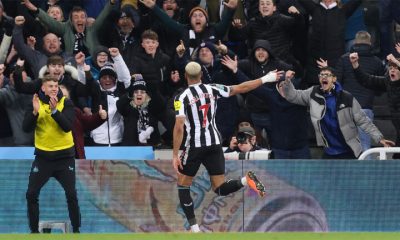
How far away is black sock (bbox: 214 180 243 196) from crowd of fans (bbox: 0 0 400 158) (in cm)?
157

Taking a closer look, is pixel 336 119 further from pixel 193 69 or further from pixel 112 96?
pixel 112 96

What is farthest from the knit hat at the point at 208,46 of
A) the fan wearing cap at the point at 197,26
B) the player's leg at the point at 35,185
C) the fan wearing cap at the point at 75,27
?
the player's leg at the point at 35,185

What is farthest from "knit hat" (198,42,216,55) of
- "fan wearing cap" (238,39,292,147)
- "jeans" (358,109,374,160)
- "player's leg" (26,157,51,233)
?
"player's leg" (26,157,51,233)

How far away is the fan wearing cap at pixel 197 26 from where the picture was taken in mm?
17219

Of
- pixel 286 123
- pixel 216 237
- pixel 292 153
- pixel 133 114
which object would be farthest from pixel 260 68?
pixel 216 237

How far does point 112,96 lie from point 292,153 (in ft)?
8.72

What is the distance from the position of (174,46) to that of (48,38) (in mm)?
1910

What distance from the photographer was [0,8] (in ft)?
58.4

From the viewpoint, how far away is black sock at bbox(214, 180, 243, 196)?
13914 mm

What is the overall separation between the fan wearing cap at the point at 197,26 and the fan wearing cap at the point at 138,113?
129 centimetres

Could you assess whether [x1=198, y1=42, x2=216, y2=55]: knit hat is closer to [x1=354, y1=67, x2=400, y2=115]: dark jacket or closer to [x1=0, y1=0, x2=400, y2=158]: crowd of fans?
[x1=0, y1=0, x2=400, y2=158]: crowd of fans

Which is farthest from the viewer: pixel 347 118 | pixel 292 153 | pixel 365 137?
pixel 365 137

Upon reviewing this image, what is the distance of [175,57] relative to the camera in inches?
674

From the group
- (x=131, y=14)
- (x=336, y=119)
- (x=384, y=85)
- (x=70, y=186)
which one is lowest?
(x=70, y=186)
